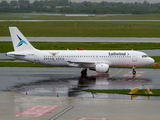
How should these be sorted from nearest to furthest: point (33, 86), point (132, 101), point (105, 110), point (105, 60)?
point (105, 110), point (132, 101), point (33, 86), point (105, 60)

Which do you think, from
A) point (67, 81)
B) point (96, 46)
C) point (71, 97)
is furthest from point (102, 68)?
point (96, 46)

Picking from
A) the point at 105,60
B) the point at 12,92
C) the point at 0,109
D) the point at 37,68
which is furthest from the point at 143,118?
the point at 37,68

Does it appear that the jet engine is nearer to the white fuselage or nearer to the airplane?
the airplane

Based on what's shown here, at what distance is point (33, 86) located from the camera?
4147 cm

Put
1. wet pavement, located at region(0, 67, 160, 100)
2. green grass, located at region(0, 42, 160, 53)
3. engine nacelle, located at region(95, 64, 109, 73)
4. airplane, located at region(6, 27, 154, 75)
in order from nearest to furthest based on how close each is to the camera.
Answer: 1. wet pavement, located at region(0, 67, 160, 100)
2. engine nacelle, located at region(95, 64, 109, 73)
3. airplane, located at region(6, 27, 154, 75)
4. green grass, located at region(0, 42, 160, 53)

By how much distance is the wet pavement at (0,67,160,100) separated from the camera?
3847 cm

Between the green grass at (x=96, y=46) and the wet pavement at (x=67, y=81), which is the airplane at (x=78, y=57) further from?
the green grass at (x=96, y=46)

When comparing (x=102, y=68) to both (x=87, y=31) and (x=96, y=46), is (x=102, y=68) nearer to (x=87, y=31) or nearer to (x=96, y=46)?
(x=96, y=46)

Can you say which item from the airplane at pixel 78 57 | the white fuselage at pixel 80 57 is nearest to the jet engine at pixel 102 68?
the airplane at pixel 78 57

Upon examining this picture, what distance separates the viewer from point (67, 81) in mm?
44844

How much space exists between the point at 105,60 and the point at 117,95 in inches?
539

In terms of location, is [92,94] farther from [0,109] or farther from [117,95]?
[0,109]

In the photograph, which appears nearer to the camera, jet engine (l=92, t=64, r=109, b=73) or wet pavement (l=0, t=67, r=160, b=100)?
wet pavement (l=0, t=67, r=160, b=100)

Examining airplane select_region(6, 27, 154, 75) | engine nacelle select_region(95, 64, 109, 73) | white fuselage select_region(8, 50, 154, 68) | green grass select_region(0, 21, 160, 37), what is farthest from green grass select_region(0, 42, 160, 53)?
engine nacelle select_region(95, 64, 109, 73)
